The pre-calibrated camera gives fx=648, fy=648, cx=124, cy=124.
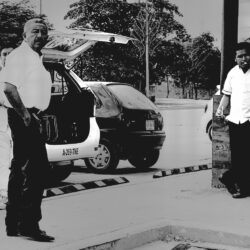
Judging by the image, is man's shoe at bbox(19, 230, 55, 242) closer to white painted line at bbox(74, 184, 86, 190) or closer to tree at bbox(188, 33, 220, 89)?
white painted line at bbox(74, 184, 86, 190)

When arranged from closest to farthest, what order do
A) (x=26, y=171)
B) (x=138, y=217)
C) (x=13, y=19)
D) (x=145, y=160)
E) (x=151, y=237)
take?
(x=26, y=171)
(x=151, y=237)
(x=138, y=217)
(x=13, y=19)
(x=145, y=160)

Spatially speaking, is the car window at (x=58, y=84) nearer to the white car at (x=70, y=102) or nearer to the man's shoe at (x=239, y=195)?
the white car at (x=70, y=102)

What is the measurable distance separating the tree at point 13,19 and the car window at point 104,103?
10.1ft

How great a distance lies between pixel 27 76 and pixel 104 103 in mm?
5497

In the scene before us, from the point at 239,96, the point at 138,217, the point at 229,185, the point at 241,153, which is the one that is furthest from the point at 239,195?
the point at 138,217

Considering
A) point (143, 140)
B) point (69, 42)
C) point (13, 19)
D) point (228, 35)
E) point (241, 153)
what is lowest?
point (143, 140)

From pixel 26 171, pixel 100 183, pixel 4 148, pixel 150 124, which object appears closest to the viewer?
pixel 26 171

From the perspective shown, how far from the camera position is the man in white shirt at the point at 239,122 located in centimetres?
781

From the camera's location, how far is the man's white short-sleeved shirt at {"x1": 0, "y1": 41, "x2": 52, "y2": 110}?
5.32 metres

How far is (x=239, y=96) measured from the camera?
7848mm

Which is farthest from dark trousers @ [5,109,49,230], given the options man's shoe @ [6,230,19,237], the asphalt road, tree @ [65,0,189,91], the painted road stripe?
the asphalt road

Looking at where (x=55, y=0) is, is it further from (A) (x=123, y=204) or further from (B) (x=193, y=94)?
(B) (x=193, y=94)

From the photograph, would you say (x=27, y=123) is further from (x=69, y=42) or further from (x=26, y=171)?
(x=69, y=42)

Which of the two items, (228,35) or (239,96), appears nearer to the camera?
(239,96)
